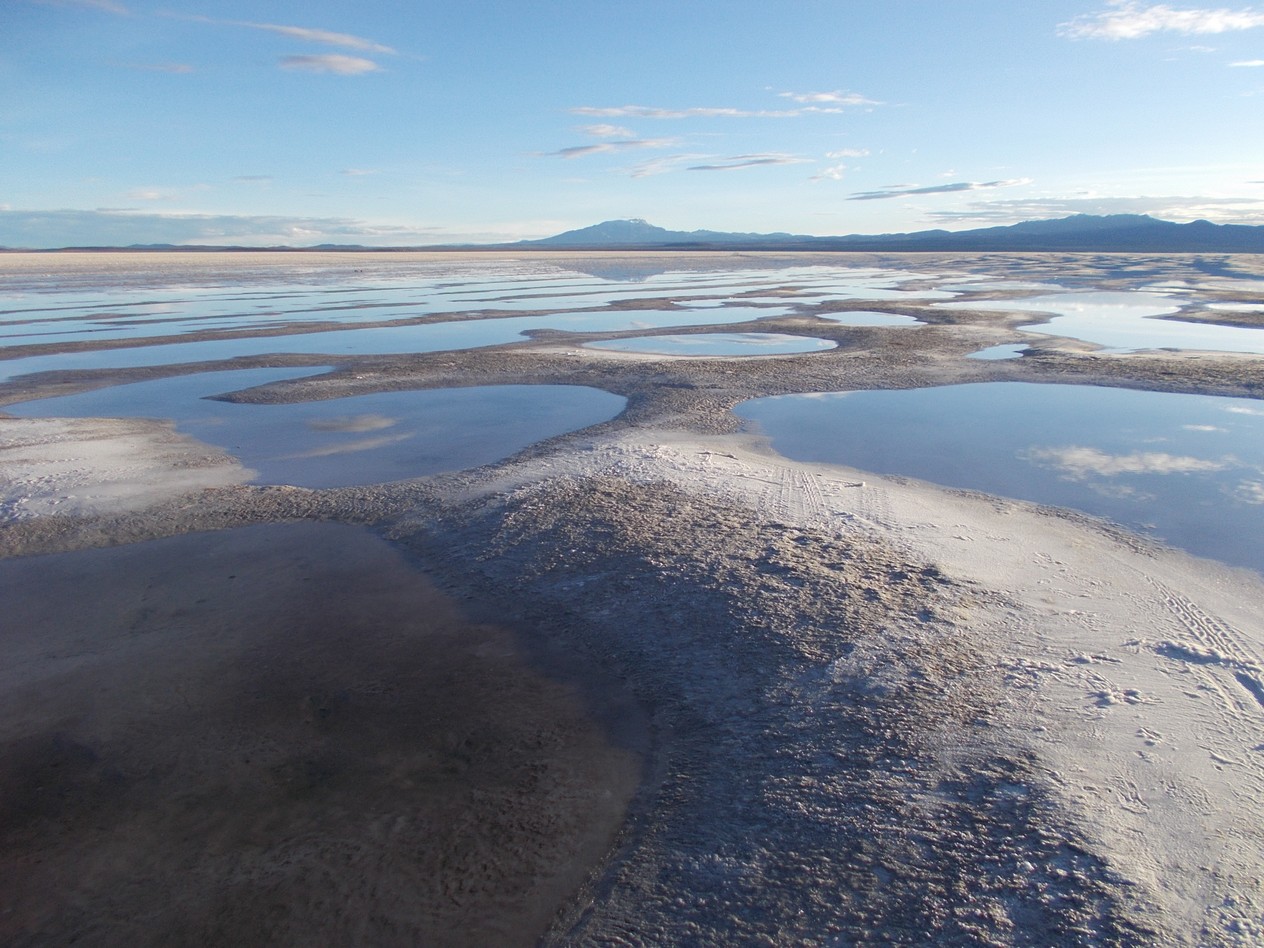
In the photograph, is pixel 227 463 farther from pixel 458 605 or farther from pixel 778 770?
pixel 778 770

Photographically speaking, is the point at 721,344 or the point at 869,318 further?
the point at 869,318

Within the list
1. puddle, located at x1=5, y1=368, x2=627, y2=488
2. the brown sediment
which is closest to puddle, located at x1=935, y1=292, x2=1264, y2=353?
puddle, located at x1=5, y1=368, x2=627, y2=488

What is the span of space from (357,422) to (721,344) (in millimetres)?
10581

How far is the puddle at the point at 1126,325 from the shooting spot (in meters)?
20.0

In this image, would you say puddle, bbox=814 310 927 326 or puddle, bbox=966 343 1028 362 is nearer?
puddle, bbox=966 343 1028 362

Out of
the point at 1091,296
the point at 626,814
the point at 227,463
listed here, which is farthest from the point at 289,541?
the point at 1091,296

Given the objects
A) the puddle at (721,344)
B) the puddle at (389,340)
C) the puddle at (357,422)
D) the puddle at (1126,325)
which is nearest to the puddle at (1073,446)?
the puddle at (357,422)

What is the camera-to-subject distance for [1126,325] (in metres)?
24.2

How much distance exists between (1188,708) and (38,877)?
21.0 ft

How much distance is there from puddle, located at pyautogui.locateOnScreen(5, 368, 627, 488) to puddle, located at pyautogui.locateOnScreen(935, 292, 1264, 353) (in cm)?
1398

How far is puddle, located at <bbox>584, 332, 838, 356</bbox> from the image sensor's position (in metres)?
19.6

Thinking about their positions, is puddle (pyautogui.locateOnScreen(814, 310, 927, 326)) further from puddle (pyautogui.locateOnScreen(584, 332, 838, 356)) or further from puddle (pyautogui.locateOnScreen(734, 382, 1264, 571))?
puddle (pyautogui.locateOnScreen(734, 382, 1264, 571))

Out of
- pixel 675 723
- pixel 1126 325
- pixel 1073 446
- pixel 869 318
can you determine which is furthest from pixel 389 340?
pixel 1126 325

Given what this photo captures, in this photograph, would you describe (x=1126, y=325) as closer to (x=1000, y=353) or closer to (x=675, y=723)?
(x=1000, y=353)
